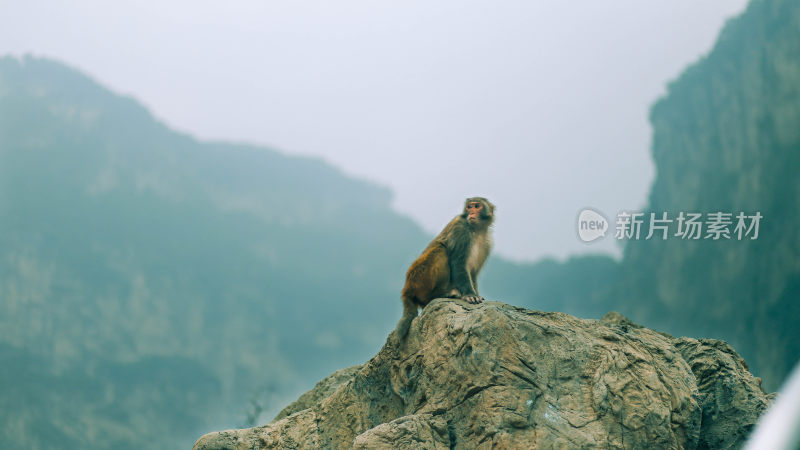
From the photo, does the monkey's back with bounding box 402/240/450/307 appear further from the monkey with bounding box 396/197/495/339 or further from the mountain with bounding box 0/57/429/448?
the mountain with bounding box 0/57/429/448

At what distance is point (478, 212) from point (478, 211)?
0.01 meters

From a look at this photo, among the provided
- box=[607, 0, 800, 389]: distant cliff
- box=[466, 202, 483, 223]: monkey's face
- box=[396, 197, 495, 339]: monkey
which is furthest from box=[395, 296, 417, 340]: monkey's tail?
box=[607, 0, 800, 389]: distant cliff

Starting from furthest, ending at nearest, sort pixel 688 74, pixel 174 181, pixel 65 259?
pixel 174 181 → pixel 65 259 → pixel 688 74

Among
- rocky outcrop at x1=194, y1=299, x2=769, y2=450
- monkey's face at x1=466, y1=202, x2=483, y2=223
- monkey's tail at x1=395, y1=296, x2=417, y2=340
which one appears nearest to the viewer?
rocky outcrop at x1=194, y1=299, x2=769, y2=450

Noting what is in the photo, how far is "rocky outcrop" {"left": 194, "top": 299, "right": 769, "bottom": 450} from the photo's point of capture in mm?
5379

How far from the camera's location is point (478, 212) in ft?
25.6

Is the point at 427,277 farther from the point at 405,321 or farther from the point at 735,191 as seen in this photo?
the point at 735,191

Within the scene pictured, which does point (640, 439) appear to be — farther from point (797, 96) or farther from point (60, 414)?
point (60, 414)

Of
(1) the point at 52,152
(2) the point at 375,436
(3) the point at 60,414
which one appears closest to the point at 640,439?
(2) the point at 375,436

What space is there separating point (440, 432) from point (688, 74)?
30.6m

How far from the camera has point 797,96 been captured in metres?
24.8

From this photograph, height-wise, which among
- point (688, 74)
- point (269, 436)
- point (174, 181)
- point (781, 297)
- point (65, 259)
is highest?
point (174, 181)

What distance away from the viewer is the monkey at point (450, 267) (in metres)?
7.19

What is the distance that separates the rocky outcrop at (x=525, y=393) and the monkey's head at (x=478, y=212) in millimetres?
1454
